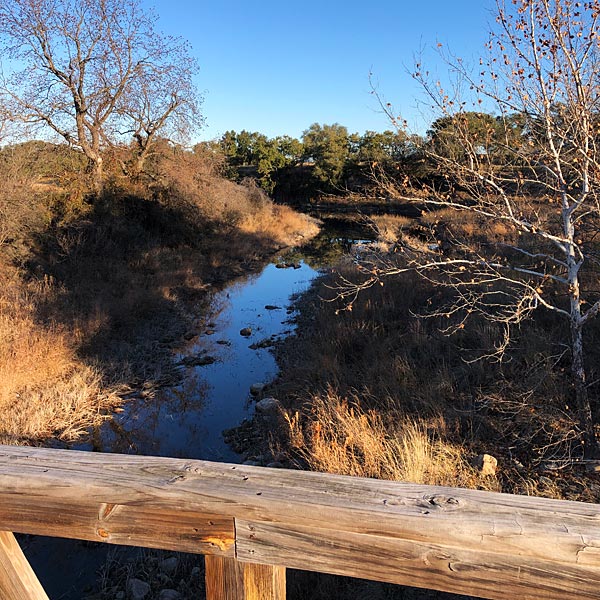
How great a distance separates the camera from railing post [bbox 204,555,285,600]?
113 cm

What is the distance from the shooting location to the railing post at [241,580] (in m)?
1.13

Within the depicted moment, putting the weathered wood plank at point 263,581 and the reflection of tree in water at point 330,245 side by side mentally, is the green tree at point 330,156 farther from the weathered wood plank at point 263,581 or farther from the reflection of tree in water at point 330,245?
the weathered wood plank at point 263,581

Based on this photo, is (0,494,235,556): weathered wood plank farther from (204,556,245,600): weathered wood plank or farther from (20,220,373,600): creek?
(20,220,373,600): creek

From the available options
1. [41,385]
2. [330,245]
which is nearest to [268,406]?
[41,385]

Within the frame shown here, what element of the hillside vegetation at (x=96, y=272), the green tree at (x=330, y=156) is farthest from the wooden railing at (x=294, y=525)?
the green tree at (x=330, y=156)

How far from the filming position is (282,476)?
3.92ft

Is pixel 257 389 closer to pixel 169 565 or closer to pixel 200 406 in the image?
pixel 200 406

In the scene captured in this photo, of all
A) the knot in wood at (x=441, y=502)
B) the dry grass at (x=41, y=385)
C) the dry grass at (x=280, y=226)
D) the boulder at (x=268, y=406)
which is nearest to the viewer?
the knot in wood at (x=441, y=502)

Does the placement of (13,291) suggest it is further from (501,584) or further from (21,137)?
(501,584)

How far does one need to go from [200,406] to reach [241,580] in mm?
7845

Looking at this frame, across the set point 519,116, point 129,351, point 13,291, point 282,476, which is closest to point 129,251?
point 13,291

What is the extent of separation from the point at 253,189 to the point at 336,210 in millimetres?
16514

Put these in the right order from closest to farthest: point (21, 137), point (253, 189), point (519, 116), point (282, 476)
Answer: point (282, 476)
point (519, 116)
point (21, 137)
point (253, 189)

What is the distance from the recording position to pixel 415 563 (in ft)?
3.35
